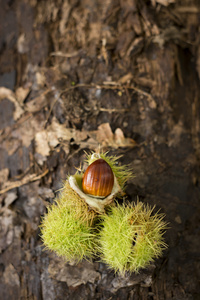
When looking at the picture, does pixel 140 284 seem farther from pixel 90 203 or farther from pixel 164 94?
pixel 164 94

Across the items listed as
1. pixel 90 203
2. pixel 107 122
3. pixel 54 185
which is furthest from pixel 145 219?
pixel 107 122

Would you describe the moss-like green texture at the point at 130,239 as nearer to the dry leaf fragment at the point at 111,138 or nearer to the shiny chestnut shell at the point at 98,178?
the shiny chestnut shell at the point at 98,178

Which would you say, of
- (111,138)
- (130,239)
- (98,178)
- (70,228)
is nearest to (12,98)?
(111,138)

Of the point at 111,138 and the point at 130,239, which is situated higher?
the point at 111,138

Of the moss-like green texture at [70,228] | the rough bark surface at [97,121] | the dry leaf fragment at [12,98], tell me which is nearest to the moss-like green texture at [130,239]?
the moss-like green texture at [70,228]

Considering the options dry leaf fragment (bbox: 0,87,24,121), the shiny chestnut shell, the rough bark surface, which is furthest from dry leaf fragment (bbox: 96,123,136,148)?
dry leaf fragment (bbox: 0,87,24,121)

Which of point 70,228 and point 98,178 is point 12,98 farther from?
point 70,228

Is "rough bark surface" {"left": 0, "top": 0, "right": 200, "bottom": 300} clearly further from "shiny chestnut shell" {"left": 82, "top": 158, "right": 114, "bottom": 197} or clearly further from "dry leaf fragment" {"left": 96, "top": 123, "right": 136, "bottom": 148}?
"shiny chestnut shell" {"left": 82, "top": 158, "right": 114, "bottom": 197}
